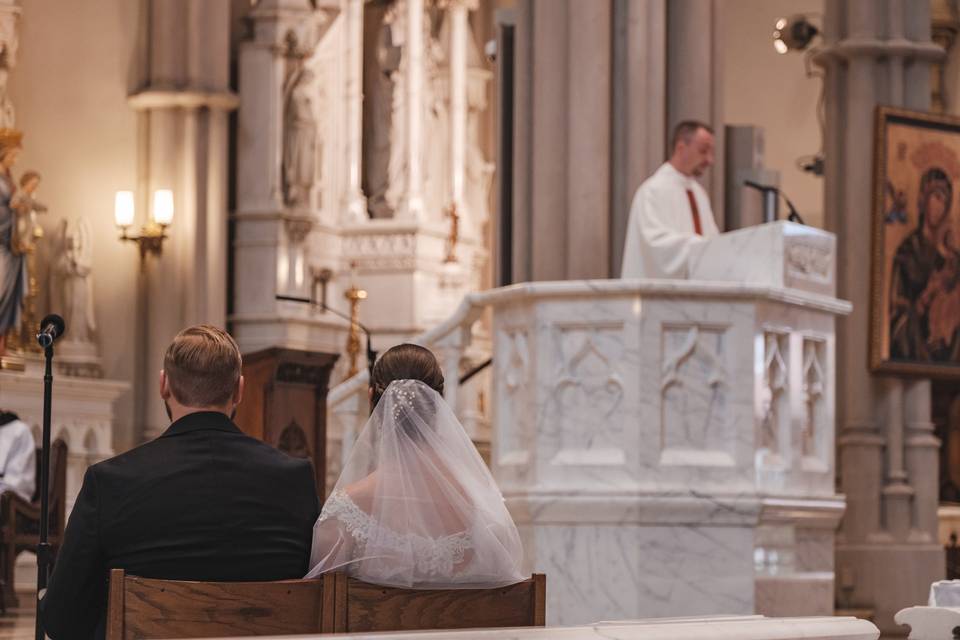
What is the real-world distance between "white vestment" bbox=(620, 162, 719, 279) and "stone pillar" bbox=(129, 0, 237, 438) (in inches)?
259

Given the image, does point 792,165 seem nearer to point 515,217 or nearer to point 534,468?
point 515,217

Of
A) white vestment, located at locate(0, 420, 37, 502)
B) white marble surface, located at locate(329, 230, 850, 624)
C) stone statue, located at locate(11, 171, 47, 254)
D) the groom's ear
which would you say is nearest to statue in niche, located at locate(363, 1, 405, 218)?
stone statue, located at locate(11, 171, 47, 254)

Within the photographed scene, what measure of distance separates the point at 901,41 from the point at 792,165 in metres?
5.95

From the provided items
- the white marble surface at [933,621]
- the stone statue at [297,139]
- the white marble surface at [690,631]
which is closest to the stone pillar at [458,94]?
the stone statue at [297,139]

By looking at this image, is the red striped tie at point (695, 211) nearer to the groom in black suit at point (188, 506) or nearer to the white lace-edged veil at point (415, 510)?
the white lace-edged veil at point (415, 510)

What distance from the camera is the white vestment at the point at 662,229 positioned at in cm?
848

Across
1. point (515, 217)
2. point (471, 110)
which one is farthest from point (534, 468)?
point (471, 110)

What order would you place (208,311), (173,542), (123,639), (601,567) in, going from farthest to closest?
(208,311), (601,567), (173,542), (123,639)

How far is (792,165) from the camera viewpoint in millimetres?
18438

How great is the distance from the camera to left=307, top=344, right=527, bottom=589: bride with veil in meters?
4.17

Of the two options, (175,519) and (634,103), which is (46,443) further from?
(634,103)

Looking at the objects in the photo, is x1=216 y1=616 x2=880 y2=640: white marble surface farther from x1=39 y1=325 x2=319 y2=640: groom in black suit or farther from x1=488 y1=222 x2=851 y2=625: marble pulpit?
x1=488 y1=222 x2=851 y2=625: marble pulpit

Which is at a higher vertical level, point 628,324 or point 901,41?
point 901,41

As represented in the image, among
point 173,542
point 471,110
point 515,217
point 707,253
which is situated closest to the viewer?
point 173,542
